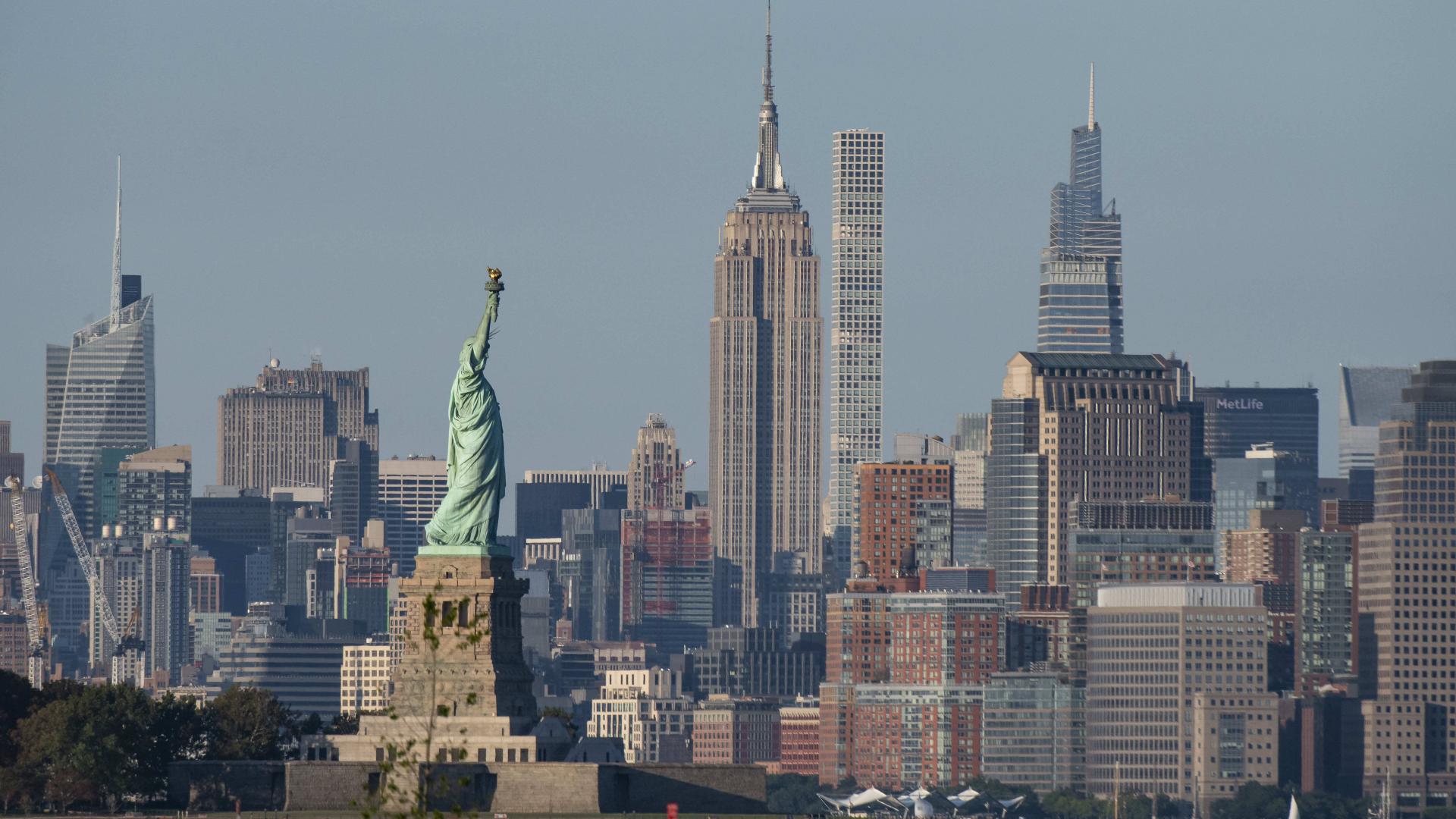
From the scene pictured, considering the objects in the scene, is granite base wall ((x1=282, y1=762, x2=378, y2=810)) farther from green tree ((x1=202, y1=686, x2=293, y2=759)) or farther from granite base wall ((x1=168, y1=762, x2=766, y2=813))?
green tree ((x1=202, y1=686, x2=293, y2=759))

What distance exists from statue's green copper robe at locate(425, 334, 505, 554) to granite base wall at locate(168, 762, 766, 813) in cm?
1023

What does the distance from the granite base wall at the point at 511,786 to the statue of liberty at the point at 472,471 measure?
10192 millimetres

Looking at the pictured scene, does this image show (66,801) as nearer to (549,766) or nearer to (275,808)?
(275,808)

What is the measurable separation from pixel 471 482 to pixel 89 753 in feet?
56.1

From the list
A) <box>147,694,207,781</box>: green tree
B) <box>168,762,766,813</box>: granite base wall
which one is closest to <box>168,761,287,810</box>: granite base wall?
<box>168,762,766,813</box>: granite base wall

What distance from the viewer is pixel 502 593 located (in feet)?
508

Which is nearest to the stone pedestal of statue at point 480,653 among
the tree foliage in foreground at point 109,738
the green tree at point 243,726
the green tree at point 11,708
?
the tree foliage in foreground at point 109,738

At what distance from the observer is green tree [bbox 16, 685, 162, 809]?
507ft

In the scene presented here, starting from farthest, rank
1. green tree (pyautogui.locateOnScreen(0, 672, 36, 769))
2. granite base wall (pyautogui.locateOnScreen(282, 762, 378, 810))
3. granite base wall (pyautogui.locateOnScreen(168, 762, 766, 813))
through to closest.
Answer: green tree (pyautogui.locateOnScreen(0, 672, 36, 769)) → granite base wall (pyautogui.locateOnScreen(168, 762, 766, 813)) → granite base wall (pyautogui.locateOnScreen(282, 762, 378, 810))

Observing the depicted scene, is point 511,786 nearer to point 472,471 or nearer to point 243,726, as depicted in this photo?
point 472,471

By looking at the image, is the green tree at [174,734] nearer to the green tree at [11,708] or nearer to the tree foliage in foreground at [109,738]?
the tree foliage in foreground at [109,738]

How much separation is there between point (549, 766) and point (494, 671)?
643 cm

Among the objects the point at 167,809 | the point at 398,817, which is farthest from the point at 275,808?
the point at 398,817

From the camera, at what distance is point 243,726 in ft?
557
